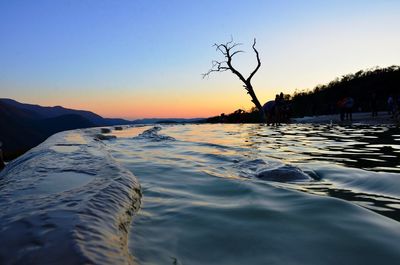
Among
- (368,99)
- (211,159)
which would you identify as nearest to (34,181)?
(211,159)

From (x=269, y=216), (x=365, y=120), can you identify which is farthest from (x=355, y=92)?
(x=269, y=216)

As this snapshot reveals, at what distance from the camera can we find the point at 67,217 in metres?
1.80

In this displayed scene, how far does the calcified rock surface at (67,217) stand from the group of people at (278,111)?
58.5 feet

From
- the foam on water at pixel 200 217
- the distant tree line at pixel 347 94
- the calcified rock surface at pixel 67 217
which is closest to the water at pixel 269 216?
the foam on water at pixel 200 217

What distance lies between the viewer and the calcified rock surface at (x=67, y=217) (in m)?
1.36

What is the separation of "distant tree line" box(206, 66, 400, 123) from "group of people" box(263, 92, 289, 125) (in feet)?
18.2

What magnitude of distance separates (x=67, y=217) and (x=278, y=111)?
19.7m

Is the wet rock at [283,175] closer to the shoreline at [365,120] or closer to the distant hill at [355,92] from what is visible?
the shoreline at [365,120]

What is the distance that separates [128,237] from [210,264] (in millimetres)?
529

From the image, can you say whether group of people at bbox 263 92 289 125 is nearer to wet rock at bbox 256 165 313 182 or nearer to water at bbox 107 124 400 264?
wet rock at bbox 256 165 313 182

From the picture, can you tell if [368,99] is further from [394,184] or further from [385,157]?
[394,184]

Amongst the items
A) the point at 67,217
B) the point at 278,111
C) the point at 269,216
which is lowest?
the point at 269,216

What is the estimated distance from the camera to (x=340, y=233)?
1.92 meters

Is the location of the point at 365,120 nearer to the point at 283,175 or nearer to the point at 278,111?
the point at 278,111
